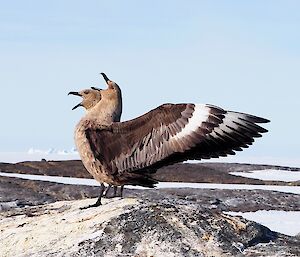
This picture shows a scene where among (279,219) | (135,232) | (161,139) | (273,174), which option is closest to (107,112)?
(161,139)

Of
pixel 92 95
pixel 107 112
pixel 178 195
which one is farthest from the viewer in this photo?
pixel 178 195

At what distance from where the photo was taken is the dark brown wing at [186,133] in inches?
326

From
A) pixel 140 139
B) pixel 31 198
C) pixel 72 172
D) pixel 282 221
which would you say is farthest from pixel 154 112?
pixel 72 172

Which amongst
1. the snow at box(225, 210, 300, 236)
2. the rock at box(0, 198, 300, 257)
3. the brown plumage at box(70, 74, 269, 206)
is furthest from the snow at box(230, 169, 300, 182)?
the rock at box(0, 198, 300, 257)

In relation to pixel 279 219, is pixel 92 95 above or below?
above

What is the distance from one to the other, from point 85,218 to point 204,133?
1.58 meters

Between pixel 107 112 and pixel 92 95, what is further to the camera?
pixel 92 95

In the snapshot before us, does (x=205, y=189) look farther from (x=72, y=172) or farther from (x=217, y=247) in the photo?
(x=217, y=247)

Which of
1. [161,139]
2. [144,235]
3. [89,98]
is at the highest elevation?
[89,98]

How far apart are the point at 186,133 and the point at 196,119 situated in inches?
7.5

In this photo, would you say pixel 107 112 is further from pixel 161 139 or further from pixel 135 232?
pixel 135 232

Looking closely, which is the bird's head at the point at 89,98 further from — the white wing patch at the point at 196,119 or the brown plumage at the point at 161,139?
the white wing patch at the point at 196,119

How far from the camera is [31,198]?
21.4 metres

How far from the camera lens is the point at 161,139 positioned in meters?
8.49
